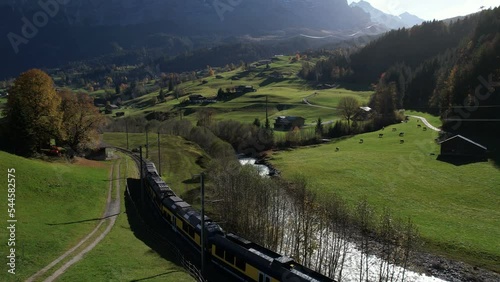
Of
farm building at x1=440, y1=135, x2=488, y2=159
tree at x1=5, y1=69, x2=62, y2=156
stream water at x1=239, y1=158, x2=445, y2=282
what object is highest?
tree at x1=5, y1=69, x2=62, y2=156

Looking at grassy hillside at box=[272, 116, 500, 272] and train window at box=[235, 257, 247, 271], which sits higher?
train window at box=[235, 257, 247, 271]

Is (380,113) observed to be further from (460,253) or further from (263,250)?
(263,250)

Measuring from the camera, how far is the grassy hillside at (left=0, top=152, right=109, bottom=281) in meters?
28.2

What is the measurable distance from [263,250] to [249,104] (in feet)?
468

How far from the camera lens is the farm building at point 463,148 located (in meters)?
69.4

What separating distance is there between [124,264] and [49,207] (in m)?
17.1

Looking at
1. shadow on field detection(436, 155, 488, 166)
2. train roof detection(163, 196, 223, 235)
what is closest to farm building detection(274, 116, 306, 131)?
shadow on field detection(436, 155, 488, 166)

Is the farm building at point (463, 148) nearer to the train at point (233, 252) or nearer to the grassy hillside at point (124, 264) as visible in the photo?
the train at point (233, 252)

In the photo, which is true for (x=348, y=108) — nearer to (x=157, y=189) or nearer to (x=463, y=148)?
(x=463, y=148)

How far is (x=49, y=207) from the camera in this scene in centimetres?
3991

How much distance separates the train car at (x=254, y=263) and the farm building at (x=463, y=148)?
5580 cm

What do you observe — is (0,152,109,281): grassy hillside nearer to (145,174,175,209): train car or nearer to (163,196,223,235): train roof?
(145,174,175,209): train car

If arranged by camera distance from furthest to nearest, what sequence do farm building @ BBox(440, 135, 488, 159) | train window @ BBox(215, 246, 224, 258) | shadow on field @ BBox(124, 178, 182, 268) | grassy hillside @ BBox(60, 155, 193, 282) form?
farm building @ BBox(440, 135, 488, 159)
shadow on field @ BBox(124, 178, 182, 268)
train window @ BBox(215, 246, 224, 258)
grassy hillside @ BBox(60, 155, 193, 282)

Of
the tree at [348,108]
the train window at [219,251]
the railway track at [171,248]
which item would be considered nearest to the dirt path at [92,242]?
the railway track at [171,248]
